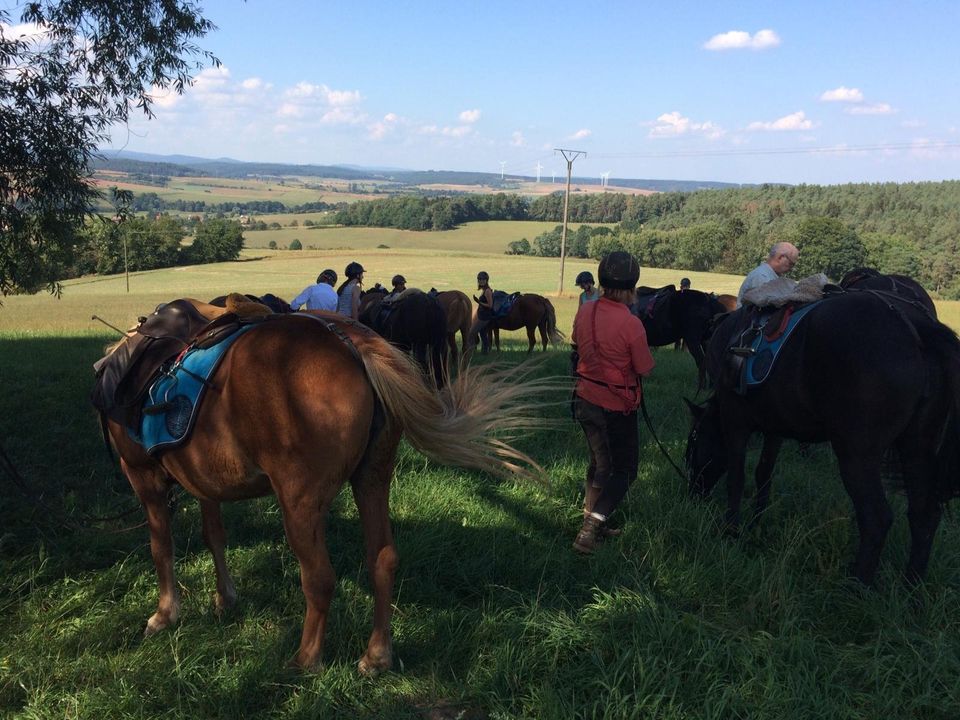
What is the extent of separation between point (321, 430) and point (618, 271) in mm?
2234

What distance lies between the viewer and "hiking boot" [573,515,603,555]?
4.20 metres

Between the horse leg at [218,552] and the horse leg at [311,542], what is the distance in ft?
2.63

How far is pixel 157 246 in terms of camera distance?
55.3m

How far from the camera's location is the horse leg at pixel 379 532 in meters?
3.09

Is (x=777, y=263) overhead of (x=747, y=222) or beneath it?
beneath

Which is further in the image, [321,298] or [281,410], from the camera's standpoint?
[321,298]

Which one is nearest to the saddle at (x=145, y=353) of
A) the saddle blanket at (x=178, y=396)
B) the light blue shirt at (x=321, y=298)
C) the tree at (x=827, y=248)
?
the saddle blanket at (x=178, y=396)

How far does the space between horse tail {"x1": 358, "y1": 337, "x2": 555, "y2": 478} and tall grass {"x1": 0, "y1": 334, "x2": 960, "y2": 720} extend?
852 mm

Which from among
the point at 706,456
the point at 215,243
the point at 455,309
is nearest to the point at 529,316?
the point at 455,309

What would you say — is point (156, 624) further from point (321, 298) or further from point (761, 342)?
point (321, 298)

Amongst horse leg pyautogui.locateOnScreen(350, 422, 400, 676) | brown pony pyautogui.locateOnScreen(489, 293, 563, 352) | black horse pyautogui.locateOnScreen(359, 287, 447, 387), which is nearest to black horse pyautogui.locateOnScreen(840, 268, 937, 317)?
horse leg pyautogui.locateOnScreen(350, 422, 400, 676)

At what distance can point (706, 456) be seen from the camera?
508 cm

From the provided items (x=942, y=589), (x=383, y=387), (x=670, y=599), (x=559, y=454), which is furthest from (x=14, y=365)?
(x=942, y=589)

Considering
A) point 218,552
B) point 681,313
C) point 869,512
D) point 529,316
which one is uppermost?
point 681,313
